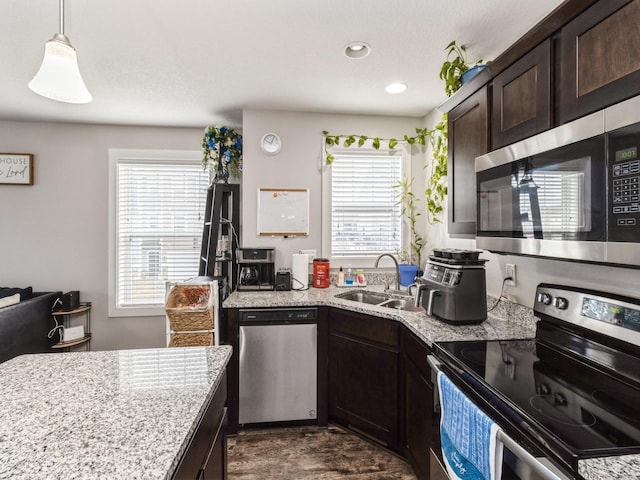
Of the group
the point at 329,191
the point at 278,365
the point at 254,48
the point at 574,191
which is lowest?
the point at 278,365

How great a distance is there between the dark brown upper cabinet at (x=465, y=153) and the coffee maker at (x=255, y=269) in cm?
146

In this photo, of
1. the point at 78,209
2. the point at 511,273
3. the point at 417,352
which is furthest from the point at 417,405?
the point at 78,209

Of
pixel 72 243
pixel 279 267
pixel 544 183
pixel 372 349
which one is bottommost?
pixel 372 349

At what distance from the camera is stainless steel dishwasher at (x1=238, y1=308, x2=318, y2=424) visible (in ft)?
7.55

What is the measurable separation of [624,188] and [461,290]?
916mm

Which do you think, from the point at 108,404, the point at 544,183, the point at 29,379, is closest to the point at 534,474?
the point at 544,183

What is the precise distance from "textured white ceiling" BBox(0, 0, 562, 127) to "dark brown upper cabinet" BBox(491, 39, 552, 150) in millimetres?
486

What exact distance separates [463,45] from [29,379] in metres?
2.52

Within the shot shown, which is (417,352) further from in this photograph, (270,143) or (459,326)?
(270,143)

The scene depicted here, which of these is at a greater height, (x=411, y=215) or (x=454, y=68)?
(x=454, y=68)

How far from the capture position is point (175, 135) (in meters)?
3.40

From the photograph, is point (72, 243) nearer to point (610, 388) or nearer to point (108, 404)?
point (108, 404)

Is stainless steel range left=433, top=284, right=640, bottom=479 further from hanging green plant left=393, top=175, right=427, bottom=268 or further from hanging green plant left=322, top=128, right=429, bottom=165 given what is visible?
hanging green plant left=322, top=128, right=429, bottom=165

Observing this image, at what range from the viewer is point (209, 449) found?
1.08 meters
